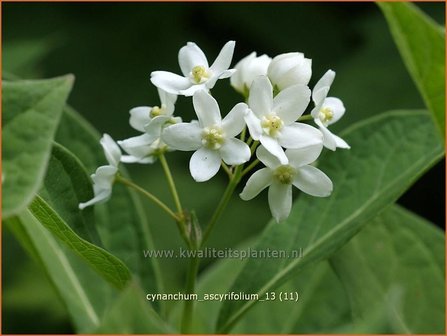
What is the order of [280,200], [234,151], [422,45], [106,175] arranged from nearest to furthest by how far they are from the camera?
1. [422,45]
2. [234,151]
3. [280,200]
4. [106,175]

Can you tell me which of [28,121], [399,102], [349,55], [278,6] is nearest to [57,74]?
[278,6]

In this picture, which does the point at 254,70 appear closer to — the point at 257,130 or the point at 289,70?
the point at 289,70

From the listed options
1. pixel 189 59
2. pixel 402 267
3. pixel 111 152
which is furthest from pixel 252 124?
pixel 402 267

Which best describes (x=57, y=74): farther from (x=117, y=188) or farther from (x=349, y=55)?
(x=117, y=188)

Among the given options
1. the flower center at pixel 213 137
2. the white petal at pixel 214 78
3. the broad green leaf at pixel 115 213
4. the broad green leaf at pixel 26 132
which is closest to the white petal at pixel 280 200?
the flower center at pixel 213 137

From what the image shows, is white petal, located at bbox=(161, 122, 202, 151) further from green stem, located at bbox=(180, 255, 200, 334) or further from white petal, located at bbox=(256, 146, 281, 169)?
green stem, located at bbox=(180, 255, 200, 334)

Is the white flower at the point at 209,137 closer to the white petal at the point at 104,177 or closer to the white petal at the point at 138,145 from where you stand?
the white petal at the point at 138,145

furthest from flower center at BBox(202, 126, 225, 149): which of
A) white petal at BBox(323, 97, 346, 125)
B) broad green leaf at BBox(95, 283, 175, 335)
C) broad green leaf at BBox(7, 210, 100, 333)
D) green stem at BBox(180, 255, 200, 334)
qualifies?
broad green leaf at BBox(95, 283, 175, 335)
